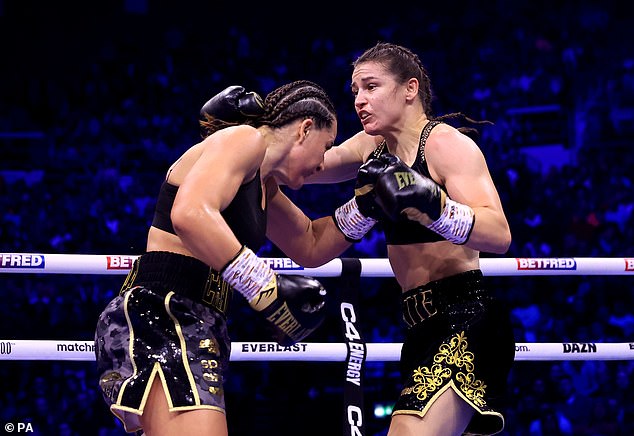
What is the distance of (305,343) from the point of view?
3.11 meters

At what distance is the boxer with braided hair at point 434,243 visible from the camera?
220 centimetres

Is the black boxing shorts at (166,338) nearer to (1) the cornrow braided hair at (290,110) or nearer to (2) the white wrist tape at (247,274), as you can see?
(2) the white wrist tape at (247,274)

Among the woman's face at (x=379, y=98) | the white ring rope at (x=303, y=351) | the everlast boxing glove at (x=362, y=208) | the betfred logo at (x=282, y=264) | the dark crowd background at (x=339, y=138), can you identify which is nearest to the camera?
the everlast boxing glove at (x=362, y=208)

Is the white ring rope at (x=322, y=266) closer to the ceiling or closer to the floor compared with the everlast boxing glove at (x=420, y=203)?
closer to the ceiling

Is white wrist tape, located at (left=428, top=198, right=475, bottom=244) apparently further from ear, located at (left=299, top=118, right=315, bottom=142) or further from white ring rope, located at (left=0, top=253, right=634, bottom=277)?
white ring rope, located at (left=0, top=253, right=634, bottom=277)

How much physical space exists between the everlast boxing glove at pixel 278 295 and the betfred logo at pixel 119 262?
106 centimetres

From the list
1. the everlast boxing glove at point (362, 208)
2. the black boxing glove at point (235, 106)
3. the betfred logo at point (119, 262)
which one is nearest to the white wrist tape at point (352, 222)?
the everlast boxing glove at point (362, 208)

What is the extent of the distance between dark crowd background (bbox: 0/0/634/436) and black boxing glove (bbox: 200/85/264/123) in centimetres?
272

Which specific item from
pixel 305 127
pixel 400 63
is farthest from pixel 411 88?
pixel 305 127

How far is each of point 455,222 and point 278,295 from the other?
0.53 m

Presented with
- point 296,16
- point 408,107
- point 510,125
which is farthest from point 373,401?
point 296,16

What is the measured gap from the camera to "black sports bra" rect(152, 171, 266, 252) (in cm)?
218

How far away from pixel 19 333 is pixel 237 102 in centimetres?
336

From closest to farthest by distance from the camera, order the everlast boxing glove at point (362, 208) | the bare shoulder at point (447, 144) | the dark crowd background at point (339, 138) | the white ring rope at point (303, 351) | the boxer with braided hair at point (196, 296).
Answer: the boxer with braided hair at point (196, 296), the everlast boxing glove at point (362, 208), the bare shoulder at point (447, 144), the white ring rope at point (303, 351), the dark crowd background at point (339, 138)
